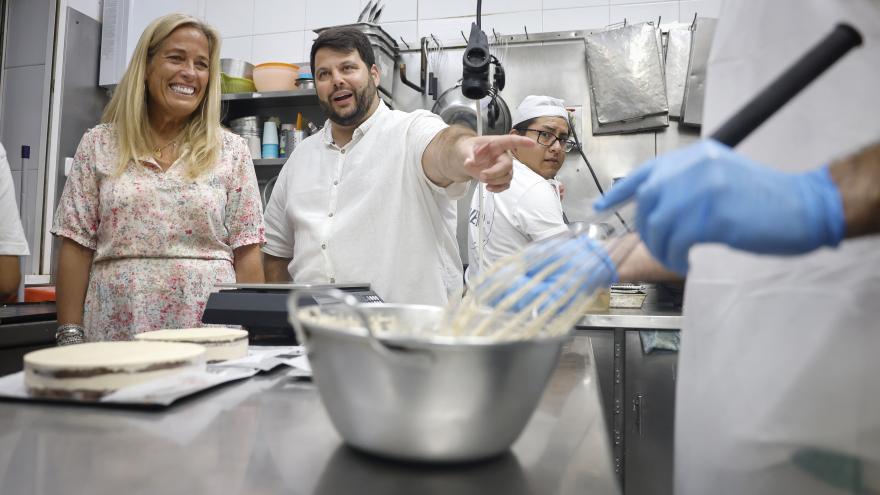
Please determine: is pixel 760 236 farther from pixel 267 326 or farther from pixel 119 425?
pixel 267 326

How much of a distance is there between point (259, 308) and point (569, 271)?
0.70 m

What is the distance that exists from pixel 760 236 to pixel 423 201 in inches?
48.7

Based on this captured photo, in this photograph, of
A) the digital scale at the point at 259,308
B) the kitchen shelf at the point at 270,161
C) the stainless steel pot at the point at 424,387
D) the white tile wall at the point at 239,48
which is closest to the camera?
the stainless steel pot at the point at 424,387

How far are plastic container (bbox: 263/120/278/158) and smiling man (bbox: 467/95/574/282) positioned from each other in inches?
48.2

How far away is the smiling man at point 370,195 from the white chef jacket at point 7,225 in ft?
3.02

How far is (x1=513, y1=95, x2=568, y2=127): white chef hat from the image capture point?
2777 millimetres

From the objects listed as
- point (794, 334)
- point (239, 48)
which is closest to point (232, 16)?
point (239, 48)

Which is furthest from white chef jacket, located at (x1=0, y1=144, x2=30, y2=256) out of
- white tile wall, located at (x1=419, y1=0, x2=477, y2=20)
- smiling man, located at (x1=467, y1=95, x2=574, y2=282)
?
white tile wall, located at (x1=419, y1=0, x2=477, y2=20)

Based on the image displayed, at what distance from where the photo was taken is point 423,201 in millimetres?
1716

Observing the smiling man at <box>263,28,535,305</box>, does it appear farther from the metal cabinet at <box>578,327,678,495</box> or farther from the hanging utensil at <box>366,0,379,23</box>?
the hanging utensil at <box>366,0,379,23</box>

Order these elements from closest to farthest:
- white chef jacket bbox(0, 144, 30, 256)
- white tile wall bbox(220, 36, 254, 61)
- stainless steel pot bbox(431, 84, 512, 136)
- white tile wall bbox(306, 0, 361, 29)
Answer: white chef jacket bbox(0, 144, 30, 256)
stainless steel pot bbox(431, 84, 512, 136)
white tile wall bbox(306, 0, 361, 29)
white tile wall bbox(220, 36, 254, 61)

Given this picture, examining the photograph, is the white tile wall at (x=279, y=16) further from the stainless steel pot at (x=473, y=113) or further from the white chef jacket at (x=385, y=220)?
the white chef jacket at (x=385, y=220)

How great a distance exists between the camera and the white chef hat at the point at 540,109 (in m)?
2.78

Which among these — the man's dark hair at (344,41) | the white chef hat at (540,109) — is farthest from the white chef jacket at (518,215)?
the man's dark hair at (344,41)
